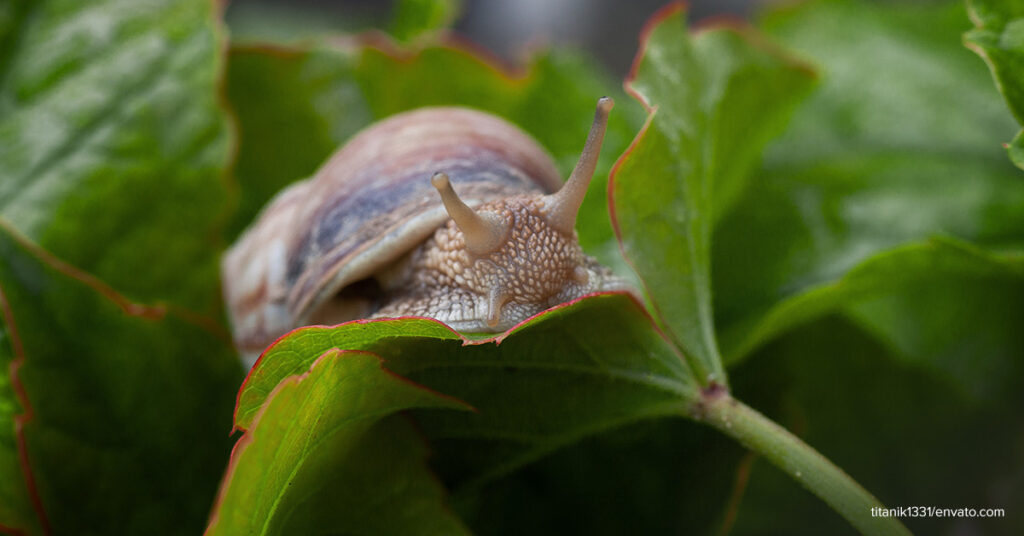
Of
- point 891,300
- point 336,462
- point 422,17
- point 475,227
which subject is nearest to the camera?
point 336,462

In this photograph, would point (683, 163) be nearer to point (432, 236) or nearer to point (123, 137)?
point (432, 236)

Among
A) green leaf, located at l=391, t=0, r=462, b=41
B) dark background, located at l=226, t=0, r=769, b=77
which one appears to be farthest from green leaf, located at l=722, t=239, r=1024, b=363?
dark background, located at l=226, t=0, r=769, b=77

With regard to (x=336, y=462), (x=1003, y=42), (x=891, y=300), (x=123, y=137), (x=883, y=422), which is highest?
(x=1003, y=42)

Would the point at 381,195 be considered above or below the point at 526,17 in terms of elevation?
above

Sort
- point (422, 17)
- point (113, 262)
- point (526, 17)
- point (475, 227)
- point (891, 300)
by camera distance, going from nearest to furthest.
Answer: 1. point (475, 227)
2. point (113, 262)
3. point (891, 300)
4. point (422, 17)
5. point (526, 17)

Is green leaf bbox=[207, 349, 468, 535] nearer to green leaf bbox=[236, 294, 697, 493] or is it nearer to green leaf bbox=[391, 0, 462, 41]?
green leaf bbox=[236, 294, 697, 493]

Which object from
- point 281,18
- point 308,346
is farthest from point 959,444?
point 281,18

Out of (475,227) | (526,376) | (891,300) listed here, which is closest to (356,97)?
(475,227)
